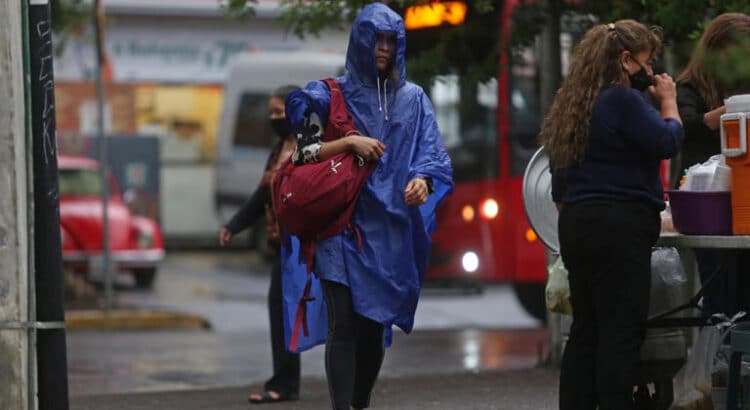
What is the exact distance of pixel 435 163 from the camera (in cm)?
671

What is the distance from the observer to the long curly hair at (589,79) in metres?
6.04

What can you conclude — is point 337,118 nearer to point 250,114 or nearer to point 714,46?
point 714,46

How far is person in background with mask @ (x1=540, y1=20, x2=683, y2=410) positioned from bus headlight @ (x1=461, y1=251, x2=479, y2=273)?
7805 mm

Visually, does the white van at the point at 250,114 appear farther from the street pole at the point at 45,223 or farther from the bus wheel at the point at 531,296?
the street pole at the point at 45,223

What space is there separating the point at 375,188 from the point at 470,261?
7402 mm

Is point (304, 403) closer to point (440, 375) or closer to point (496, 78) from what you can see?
point (440, 375)

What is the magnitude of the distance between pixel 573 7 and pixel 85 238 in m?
9.94

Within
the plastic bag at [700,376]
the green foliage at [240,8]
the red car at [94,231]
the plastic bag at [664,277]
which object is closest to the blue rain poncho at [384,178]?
the plastic bag at [664,277]

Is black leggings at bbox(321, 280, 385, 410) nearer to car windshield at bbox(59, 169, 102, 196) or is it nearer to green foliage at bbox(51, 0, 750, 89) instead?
green foliage at bbox(51, 0, 750, 89)

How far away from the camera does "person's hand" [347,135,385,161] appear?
6.52 m

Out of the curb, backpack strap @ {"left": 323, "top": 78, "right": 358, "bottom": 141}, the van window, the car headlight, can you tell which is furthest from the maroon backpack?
the van window

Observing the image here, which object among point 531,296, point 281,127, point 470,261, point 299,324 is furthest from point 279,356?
point 531,296

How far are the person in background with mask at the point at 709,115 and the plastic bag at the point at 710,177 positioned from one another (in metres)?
0.58

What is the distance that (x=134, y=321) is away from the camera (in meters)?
15.7
